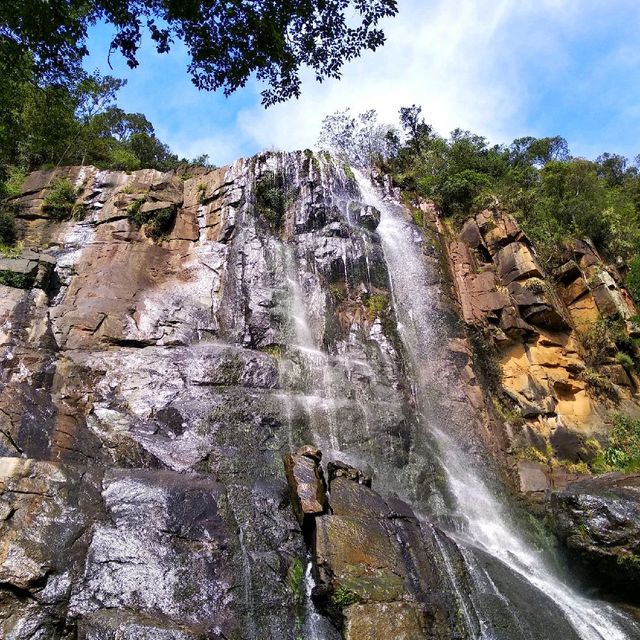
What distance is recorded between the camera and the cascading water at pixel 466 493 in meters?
8.30

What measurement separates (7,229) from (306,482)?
601 inches

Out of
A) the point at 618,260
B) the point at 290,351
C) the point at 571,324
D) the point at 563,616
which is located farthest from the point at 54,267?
the point at 618,260

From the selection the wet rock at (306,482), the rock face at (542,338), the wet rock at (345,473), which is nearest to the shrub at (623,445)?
the rock face at (542,338)

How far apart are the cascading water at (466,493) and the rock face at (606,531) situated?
62 centimetres

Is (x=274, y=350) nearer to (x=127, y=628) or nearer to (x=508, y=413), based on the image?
(x=508, y=413)

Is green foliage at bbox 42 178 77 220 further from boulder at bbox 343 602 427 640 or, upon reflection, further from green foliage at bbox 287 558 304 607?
boulder at bbox 343 602 427 640

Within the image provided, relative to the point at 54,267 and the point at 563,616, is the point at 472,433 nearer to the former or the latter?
the point at 563,616

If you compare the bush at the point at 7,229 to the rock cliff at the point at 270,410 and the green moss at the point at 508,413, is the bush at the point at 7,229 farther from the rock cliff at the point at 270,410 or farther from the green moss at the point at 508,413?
the green moss at the point at 508,413

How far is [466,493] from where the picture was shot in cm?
1155

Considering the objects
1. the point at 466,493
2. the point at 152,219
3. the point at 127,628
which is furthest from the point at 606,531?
the point at 152,219

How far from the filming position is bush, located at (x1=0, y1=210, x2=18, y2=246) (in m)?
17.2

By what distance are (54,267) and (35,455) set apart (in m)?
8.12

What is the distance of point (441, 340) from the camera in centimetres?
1606

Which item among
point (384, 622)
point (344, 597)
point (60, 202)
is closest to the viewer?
point (384, 622)
